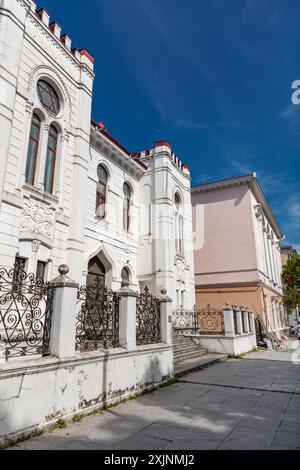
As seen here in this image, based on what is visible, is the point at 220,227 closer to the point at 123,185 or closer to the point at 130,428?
the point at 123,185

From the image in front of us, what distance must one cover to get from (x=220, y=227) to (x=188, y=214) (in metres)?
4.64

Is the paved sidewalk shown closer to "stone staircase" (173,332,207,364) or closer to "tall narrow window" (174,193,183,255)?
"stone staircase" (173,332,207,364)

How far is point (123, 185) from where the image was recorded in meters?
17.2

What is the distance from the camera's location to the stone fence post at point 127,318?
6973 millimetres

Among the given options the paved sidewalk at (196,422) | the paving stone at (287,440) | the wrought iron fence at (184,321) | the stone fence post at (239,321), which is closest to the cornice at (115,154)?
the wrought iron fence at (184,321)

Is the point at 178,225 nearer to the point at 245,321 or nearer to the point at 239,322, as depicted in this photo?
the point at 245,321

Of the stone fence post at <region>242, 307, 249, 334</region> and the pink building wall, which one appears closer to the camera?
the stone fence post at <region>242, 307, 249, 334</region>

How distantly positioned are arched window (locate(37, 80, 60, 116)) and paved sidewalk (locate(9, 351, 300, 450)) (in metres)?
9.73

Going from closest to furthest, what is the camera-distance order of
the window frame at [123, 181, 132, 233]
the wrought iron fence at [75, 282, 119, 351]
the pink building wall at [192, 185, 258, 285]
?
the wrought iron fence at [75, 282, 119, 351], the window frame at [123, 181, 132, 233], the pink building wall at [192, 185, 258, 285]

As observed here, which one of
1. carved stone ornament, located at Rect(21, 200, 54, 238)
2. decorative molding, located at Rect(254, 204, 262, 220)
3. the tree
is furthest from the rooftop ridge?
the tree

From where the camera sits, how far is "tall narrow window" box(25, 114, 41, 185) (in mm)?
10409

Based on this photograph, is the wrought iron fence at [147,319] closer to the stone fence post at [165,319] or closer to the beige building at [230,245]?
the stone fence post at [165,319]

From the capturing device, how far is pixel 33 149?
1076cm
